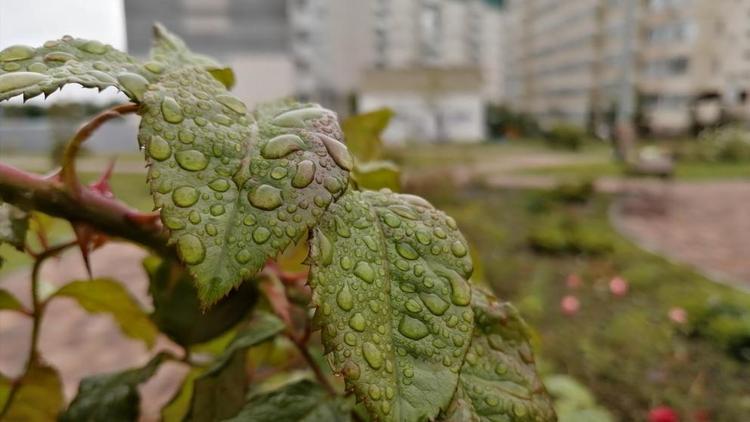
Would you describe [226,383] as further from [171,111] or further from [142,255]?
[142,255]

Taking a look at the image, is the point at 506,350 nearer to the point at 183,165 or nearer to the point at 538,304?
the point at 183,165

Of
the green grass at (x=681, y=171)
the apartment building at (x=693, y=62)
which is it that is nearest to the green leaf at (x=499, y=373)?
the green grass at (x=681, y=171)

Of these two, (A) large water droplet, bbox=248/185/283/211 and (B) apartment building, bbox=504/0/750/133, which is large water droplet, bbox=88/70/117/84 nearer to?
(A) large water droplet, bbox=248/185/283/211

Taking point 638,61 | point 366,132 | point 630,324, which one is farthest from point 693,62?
point 366,132

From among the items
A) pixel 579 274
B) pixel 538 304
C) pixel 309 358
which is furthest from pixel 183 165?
pixel 579 274

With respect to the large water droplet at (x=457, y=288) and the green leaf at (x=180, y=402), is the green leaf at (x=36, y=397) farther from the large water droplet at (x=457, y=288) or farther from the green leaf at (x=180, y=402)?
the large water droplet at (x=457, y=288)

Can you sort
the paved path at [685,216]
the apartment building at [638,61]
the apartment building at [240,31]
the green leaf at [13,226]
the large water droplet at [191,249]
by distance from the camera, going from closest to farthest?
the large water droplet at [191,249]
the green leaf at [13,226]
the paved path at [685,216]
the apartment building at [240,31]
the apartment building at [638,61]

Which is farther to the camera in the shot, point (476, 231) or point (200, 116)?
point (476, 231)
